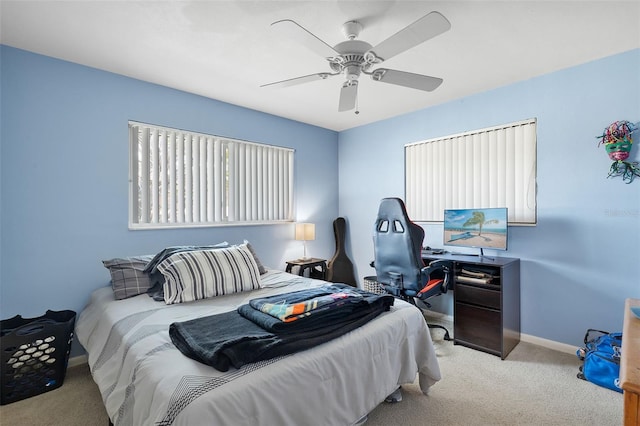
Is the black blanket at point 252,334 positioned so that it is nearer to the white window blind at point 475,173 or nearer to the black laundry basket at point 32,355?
the black laundry basket at point 32,355

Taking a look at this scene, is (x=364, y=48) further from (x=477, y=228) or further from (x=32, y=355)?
(x=32, y=355)

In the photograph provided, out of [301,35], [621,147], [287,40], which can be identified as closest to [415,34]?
[301,35]

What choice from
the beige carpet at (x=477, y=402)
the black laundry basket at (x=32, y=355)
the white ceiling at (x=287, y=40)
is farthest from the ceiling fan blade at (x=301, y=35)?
the black laundry basket at (x=32, y=355)

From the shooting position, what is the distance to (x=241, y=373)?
47.8 inches

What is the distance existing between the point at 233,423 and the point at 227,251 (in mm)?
1603

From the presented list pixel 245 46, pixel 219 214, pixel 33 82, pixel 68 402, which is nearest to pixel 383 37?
pixel 245 46

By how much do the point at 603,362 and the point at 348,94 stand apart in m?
2.72

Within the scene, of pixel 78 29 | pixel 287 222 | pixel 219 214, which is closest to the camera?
pixel 78 29

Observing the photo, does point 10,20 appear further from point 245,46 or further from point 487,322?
point 487,322

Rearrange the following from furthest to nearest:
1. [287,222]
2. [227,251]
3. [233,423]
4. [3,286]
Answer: [287,222] < [227,251] < [3,286] < [233,423]

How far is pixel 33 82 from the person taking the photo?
94.6 inches

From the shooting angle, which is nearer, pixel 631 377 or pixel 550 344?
pixel 631 377

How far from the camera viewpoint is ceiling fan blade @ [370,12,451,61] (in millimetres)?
1540

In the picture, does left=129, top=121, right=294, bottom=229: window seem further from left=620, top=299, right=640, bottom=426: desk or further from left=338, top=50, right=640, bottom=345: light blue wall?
left=620, top=299, right=640, bottom=426: desk
